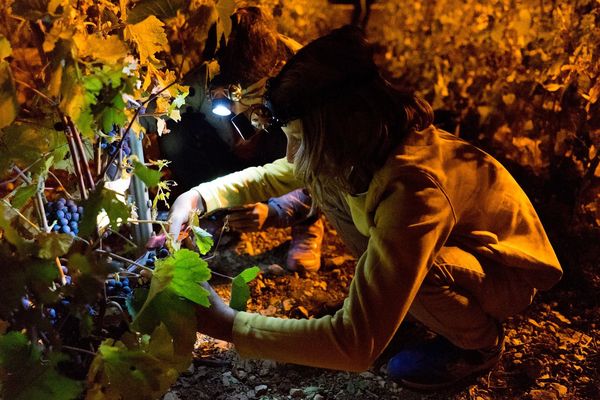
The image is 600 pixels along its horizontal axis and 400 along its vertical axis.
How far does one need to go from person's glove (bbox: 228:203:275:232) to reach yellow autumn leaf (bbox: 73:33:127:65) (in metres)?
1.40

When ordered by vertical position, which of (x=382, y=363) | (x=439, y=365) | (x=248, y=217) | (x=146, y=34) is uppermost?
(x=146, y=34)

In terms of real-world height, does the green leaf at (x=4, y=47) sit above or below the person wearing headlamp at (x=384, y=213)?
above

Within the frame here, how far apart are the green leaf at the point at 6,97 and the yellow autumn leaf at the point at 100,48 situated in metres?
0.10

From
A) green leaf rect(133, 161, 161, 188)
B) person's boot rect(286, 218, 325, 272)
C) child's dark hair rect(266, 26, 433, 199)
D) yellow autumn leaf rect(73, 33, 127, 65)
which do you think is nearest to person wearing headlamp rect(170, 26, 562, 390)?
child's dark hair rect(266, 26, 433, 199)

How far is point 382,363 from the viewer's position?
1963mm

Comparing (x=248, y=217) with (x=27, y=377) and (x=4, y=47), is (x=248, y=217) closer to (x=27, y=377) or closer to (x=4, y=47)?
(x=27, y=377)

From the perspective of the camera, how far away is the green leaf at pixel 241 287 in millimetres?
1296

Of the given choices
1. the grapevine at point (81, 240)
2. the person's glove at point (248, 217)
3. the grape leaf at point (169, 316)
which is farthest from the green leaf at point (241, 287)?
the person's glove at point (248, 217)

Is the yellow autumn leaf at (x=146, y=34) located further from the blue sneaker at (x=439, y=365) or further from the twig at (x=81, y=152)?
the blue sneaker at (x=439, y=365)

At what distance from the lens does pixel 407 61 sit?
2.84 meters

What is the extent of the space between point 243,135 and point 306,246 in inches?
21.6

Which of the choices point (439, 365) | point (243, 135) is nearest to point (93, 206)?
point (439, 365)

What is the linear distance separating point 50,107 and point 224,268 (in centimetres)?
149

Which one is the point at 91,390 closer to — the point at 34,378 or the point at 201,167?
the point at 34,378
